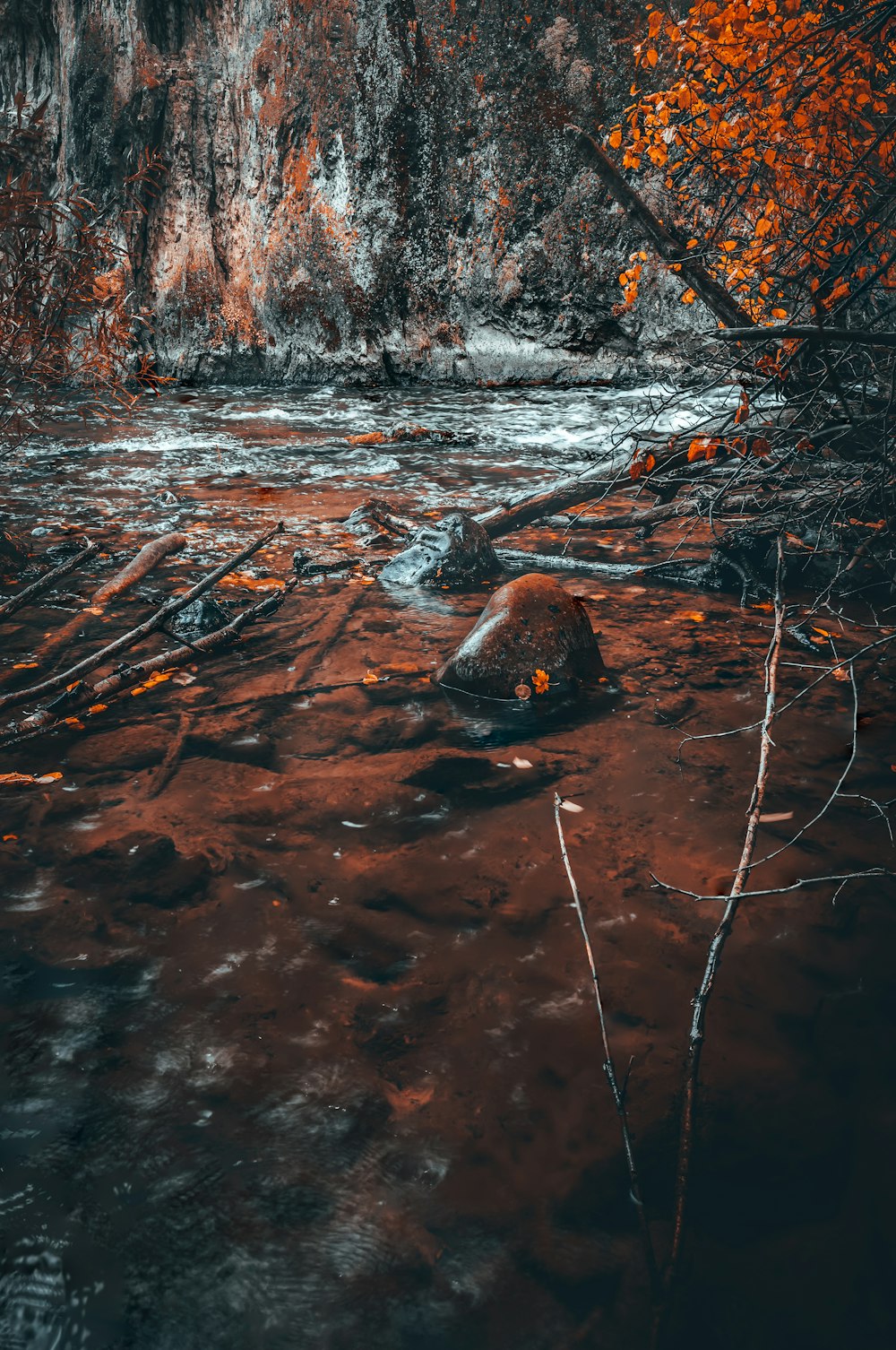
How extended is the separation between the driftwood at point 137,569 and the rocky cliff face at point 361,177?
10.5 m

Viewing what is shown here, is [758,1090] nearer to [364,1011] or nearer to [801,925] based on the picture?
[801,925]

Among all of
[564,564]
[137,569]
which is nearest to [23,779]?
[137,569]

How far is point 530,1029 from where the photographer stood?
90.4 inches

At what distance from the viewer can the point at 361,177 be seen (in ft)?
48.4

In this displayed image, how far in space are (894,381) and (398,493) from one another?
516 centimetres

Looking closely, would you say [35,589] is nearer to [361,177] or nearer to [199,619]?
[199,619]

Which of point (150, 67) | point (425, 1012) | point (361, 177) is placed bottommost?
point (425, 1012)

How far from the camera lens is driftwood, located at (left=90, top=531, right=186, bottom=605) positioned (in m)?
5.23

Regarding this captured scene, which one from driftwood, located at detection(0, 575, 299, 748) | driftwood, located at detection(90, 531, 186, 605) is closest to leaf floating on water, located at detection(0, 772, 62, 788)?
driftwood, located at detection(0, 575, 299, 748)

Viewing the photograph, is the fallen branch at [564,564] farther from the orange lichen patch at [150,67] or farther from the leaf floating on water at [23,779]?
the orange lichen patch at [150,67]

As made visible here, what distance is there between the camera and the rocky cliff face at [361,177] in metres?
13.7

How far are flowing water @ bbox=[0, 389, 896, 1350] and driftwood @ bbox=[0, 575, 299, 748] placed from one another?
8 centimetres

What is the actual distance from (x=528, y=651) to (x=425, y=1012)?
2.00 m

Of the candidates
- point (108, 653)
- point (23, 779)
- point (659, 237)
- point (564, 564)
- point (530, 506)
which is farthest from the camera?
point (530, 506)
